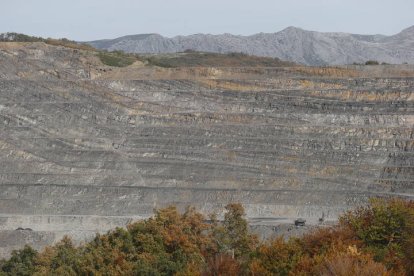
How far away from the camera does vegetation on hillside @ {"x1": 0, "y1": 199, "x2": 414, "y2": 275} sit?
1956 centimetres

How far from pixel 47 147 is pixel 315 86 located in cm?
1624

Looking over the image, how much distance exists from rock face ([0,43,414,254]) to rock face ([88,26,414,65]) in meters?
62.0

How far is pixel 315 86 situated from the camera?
4934cm

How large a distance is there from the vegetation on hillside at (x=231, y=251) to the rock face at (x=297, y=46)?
8593 cm

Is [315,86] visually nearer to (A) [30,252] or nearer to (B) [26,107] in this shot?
(B) [26,107]

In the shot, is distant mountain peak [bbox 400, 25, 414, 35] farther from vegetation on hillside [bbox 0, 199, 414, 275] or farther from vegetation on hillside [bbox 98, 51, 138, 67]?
vegetation on hillside [bbox 0, 199, 414, 275]

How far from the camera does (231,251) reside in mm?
26156

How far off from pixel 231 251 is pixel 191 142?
1961cm

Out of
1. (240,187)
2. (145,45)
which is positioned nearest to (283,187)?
(240,187)

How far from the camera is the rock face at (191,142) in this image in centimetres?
4095

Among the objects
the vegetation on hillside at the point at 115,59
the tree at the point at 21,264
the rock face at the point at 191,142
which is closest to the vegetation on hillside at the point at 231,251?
the tree at the point at 21,264

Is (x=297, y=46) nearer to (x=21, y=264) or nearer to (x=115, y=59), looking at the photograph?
(x=115, y=59)

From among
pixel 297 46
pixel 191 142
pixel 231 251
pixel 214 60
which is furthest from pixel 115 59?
pixel 297 46

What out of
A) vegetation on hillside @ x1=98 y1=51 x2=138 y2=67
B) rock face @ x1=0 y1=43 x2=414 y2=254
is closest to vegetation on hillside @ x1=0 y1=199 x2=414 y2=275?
rock face @ x1=0 y1=43 x2=414 y2=254
